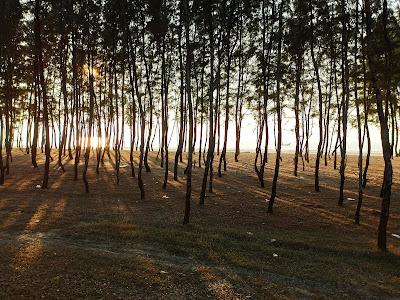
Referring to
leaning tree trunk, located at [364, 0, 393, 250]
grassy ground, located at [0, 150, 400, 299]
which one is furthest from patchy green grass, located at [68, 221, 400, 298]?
leaning tree trunk, located at [364, 0, 393, 250]

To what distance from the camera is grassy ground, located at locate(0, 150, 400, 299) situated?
9.62 meters

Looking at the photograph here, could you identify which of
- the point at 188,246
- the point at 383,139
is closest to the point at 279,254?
the point at 188,246

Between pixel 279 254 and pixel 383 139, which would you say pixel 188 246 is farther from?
pixel 383 139

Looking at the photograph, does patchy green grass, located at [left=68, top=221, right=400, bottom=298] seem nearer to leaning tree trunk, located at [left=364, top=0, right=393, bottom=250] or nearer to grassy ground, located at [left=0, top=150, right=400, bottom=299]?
grassy ground, located at [left=0, top=150, right=400, bottom=299]

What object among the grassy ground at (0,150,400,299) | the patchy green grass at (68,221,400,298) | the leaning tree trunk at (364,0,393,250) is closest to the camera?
the grassy ground at (0,150,400,299)

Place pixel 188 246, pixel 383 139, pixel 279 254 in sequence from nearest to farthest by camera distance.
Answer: pixel 279 254 → pixel 188 246 → pixel 383 139

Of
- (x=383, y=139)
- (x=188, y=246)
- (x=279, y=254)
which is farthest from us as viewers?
(x=383, y=139)

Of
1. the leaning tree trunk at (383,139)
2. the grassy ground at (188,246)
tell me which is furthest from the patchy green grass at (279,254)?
the leaning tree trunk at (383,139)

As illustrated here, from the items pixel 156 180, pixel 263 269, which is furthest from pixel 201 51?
pixel 263 269

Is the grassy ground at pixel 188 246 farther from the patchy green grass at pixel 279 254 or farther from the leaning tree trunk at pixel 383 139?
the leaning tree trunk at pixel 383 139

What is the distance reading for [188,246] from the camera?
13.4 metres

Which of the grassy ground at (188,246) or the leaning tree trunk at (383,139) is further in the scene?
the leaning tree trunk at (383,139)

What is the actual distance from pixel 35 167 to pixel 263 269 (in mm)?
27742

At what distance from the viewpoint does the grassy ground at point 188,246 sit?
9.62 metres
